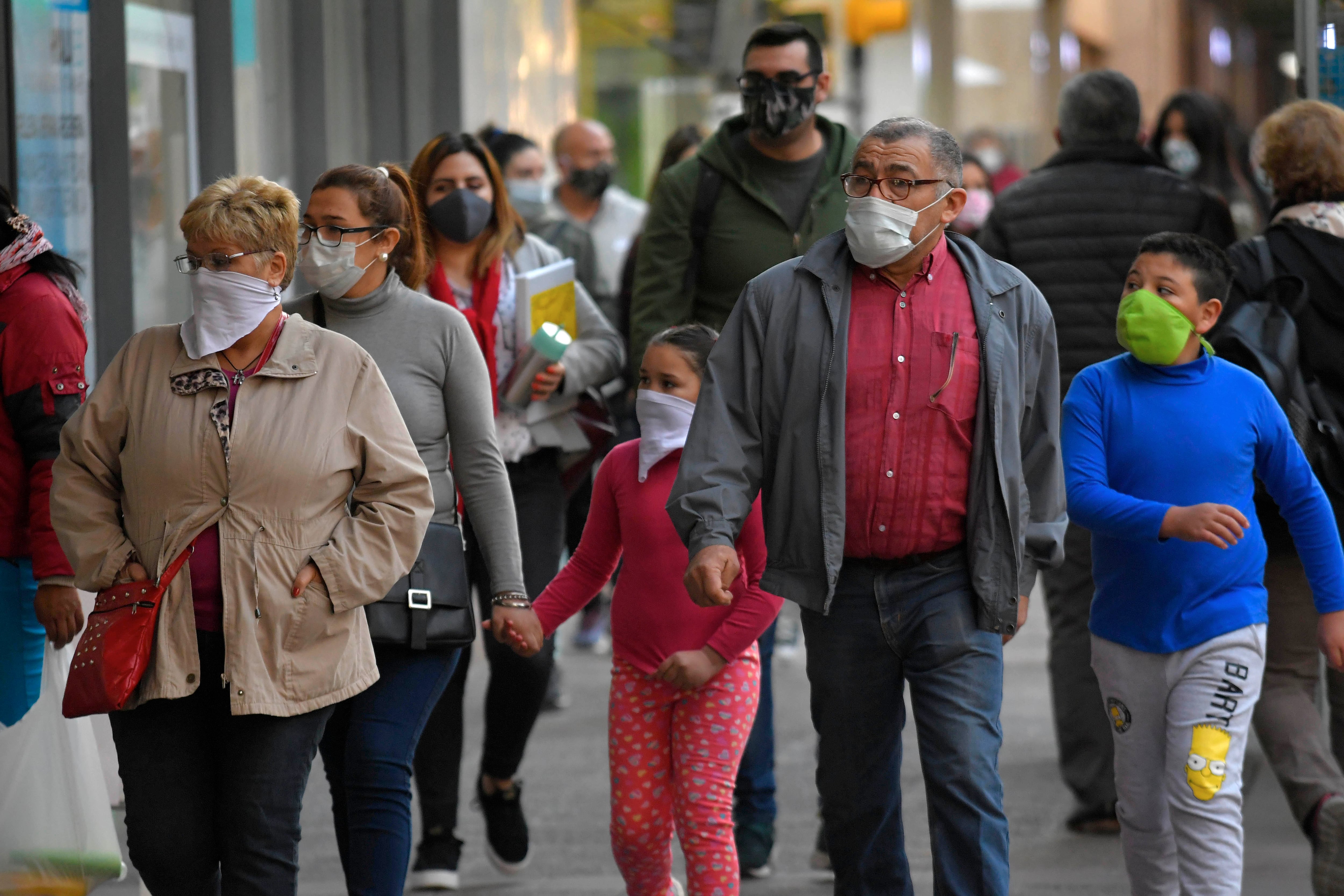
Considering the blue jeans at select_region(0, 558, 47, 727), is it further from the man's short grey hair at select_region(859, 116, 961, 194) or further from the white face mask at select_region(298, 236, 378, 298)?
the man's short grey hair at select_region(859, 116, 961, 194)

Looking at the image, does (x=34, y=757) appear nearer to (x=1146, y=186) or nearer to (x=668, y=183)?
(x=668, y=183)

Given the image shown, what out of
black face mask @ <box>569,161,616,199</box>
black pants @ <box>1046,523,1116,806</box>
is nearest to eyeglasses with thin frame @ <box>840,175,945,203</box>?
black pants @ <box>1046,523,1116,806</box>

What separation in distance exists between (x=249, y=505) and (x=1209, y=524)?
6.72 feet

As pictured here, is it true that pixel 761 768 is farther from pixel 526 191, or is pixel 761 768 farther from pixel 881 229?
pixel 526 191

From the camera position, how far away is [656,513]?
439 centimetres

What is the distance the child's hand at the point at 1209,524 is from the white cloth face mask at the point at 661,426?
1.15m

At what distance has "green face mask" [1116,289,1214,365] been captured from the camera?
429 cm

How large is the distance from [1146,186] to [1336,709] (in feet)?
5.70

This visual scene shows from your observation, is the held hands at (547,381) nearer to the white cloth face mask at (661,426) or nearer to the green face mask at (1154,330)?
the white cloth face mask at (661,426)

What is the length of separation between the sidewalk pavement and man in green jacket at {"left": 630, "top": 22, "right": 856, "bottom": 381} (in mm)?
1667

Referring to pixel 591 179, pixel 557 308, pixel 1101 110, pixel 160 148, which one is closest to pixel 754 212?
pixel 557 308

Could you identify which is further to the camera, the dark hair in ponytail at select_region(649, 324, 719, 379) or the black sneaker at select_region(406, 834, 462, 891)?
the black sneaker at select_region(406, 834, 462, 891)

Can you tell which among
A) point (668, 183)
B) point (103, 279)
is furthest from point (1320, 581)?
point (103, 279)

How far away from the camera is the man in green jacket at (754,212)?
5387 mm
